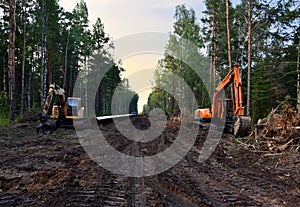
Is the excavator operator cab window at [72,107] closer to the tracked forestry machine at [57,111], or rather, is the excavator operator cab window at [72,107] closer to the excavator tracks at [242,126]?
the tracked forestry machine at [57,111]

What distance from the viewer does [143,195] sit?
562 cm

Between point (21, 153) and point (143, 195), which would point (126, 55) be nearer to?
point (21, 153)

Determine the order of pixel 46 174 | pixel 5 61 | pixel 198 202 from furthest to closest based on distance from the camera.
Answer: pixel 5 61 → pixel 46 174 → pixel 198 202

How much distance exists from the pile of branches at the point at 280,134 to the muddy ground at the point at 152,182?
0.60 meters

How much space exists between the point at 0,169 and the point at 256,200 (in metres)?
5.90

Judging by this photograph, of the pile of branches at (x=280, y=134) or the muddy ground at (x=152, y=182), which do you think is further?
the pile of branches at (x=280, y=134)

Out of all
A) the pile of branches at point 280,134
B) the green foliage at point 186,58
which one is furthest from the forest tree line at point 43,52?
the pile of branches at point 280,134

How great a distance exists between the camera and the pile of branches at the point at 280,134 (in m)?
10.5

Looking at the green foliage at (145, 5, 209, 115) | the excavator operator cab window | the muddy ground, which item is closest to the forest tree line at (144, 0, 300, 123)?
the green foliage at (145, 5, 209, 115)

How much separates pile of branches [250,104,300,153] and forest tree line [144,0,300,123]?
2551 millimetres

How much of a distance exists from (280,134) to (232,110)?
6.71 m

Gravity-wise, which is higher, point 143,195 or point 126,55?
point 126,55

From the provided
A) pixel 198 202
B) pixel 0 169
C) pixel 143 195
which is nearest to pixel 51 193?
pixel 143 195

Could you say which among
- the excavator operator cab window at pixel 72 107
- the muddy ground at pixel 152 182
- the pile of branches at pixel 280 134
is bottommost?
the muddy ground at pixel 152 182
